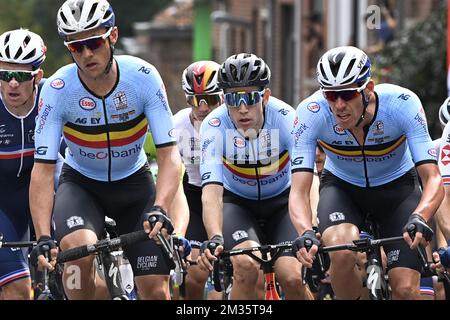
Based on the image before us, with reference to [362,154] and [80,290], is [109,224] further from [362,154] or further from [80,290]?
[362,154]

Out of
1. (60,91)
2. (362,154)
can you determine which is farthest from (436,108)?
(60,91)

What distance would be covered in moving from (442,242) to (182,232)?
5.88ft

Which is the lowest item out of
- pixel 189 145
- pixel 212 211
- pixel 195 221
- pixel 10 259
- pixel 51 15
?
pixel 51 15

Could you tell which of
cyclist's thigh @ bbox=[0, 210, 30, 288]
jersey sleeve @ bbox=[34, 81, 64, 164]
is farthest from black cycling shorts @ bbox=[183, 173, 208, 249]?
jersey sleeve @ bbox=[34, 81, 64, 164]

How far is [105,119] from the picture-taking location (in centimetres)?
916

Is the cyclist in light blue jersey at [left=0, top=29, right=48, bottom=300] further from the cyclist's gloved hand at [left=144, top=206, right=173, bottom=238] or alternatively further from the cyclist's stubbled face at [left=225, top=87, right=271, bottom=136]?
the cyclist's gloved hand at [left=144, top=206, right=173, bottom=238]

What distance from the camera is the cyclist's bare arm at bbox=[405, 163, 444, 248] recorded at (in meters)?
8.50

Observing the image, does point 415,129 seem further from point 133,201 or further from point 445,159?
point 133,201

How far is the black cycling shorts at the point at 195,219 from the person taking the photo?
36.8ft

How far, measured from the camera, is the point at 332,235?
9164 millimetres

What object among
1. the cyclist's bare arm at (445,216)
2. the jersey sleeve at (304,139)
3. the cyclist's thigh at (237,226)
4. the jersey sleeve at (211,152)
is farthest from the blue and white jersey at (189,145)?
the cyclist's bare arm at (445,216)

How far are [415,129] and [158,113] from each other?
173 cm

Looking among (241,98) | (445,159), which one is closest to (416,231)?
(445,159)

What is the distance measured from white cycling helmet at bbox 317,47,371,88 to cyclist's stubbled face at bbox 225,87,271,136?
804mm
